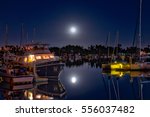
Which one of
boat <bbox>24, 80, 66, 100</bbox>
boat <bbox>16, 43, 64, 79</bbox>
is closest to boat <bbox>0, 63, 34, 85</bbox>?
boat <bbox>24, 80, 66, 100</bbox>

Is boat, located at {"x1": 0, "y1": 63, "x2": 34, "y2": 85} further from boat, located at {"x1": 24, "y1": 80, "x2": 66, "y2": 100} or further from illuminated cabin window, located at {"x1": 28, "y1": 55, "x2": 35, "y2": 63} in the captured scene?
illuminated cabin window, located at {"x1": 28, "y1": 55, "x2": 35, "y2": 63}

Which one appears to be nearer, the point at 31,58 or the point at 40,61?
the point at 40,61

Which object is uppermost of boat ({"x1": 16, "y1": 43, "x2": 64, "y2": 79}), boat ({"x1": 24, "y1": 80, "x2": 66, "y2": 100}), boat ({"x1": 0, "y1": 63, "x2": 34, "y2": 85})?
boat ({"x1": 16, "y1": 43, "x2": 64, "y2": 79})

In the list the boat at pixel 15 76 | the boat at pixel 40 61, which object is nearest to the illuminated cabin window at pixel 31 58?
the boat at pixel 40 61

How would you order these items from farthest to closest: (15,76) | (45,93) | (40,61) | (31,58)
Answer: (31,58) → (40,61) → (15,76) → (45,93)

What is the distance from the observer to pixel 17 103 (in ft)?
20.0

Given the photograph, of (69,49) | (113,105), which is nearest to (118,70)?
(113,105)

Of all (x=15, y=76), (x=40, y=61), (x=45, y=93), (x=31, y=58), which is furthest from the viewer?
(x=31, y=58)

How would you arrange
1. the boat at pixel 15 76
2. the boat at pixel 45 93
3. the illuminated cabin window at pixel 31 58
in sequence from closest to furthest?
the boat at pixel 45 93
the boat at pixel 15 76
the illuminated cabin window at pixel 31 58

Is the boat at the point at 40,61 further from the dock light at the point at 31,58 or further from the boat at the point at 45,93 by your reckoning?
the boat at the point at 45,93

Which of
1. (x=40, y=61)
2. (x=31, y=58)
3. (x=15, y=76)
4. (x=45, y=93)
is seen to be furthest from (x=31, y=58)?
(x=45, y=93)

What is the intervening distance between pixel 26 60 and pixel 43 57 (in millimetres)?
1538

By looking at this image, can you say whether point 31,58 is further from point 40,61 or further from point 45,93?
point 45,93

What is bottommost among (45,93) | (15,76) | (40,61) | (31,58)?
(45,93)
